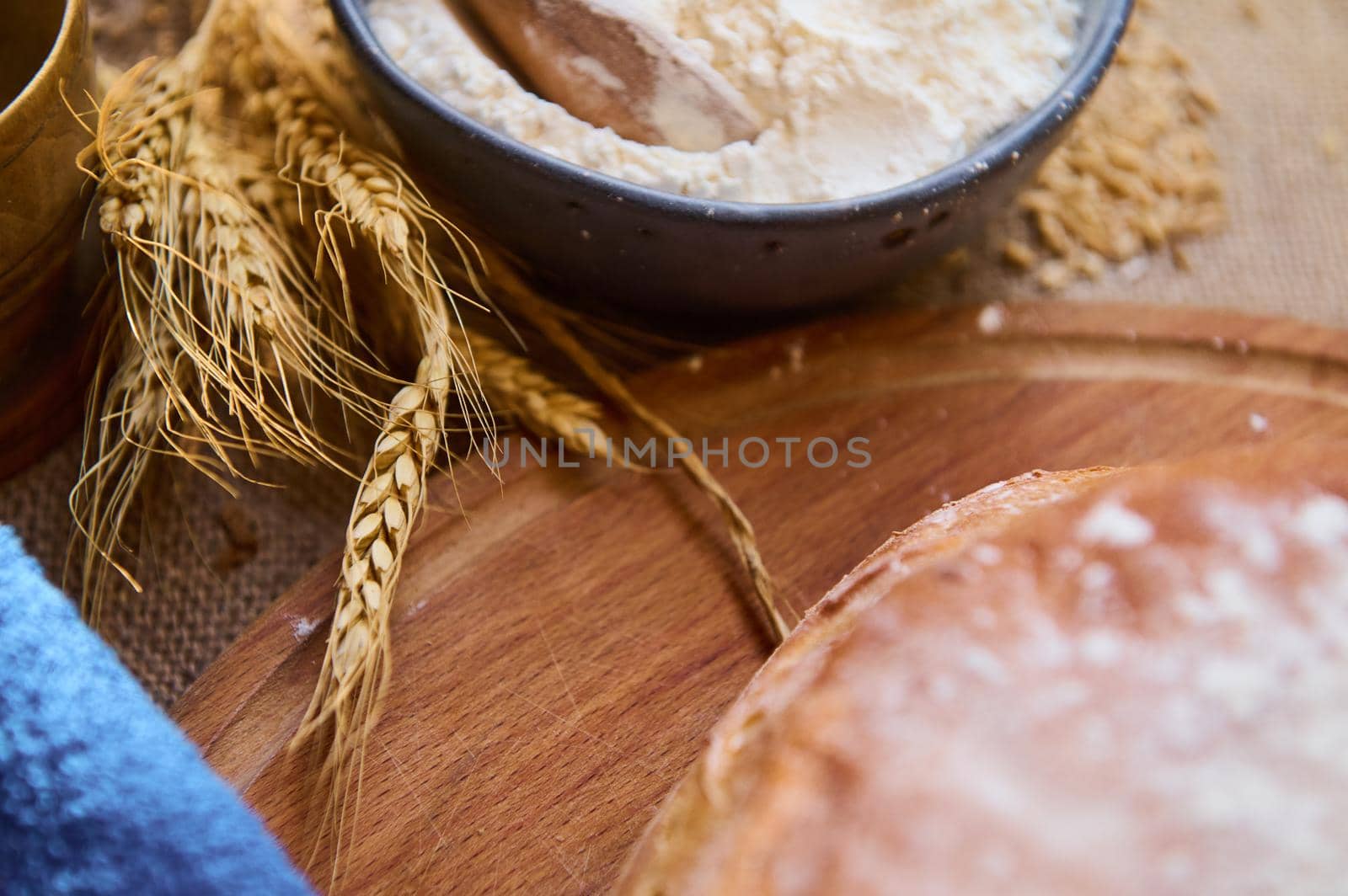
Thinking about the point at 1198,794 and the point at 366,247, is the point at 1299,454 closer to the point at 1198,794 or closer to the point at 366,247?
the point at 1198,794

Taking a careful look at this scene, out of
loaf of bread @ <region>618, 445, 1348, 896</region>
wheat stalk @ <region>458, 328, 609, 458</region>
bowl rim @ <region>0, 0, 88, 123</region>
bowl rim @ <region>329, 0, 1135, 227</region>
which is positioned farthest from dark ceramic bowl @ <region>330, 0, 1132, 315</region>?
loaf of bread @ <region>618, 445, 1348, 896</region>

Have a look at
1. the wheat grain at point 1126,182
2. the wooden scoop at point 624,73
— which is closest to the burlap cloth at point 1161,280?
the wheat grain at point 1126,182

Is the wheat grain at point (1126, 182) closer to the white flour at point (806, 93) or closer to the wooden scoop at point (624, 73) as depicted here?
the white flour at point (806, 93)

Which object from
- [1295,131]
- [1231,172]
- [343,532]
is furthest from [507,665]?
[1295,131]

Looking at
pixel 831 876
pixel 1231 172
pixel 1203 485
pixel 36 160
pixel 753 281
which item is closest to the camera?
pixel 831 876

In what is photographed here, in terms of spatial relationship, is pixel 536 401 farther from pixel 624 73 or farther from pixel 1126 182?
pixel 1126 182

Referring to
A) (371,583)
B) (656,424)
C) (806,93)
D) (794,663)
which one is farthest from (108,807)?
(806,93)
